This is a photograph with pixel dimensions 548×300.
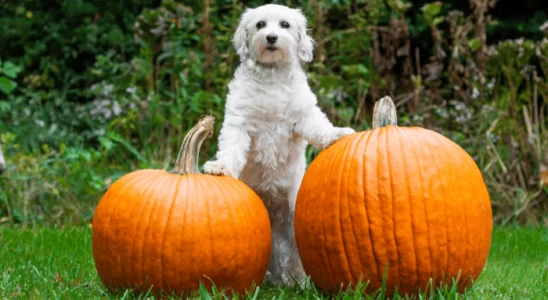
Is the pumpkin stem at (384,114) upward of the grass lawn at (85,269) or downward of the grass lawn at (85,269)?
upward

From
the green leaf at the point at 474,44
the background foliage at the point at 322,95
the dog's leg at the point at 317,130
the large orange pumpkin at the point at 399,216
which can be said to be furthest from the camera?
the green leaf at the point at 474,44

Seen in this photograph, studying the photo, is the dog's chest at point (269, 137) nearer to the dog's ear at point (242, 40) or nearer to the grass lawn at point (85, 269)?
the dog's ear at point (242, 40)

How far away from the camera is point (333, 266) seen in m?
2.60

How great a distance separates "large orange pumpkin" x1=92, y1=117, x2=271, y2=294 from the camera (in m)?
2.55

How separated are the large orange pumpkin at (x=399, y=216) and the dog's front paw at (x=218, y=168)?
412 mm

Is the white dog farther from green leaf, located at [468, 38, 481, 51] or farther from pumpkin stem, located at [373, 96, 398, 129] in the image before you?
green leaf, located at [468, 38, 481, 51]

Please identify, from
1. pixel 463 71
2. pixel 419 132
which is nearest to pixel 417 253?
pixel 419 132

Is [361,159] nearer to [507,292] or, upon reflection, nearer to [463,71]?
[507,292]

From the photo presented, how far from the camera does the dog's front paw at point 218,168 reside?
9.17 feet

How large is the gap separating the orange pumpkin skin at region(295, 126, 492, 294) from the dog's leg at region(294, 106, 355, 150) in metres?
0.27

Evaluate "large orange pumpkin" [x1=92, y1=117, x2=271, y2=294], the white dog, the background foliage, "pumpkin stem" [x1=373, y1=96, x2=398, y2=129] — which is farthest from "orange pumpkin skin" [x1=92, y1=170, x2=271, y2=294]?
the background foliage

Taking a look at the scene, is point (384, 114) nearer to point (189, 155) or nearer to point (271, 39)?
point (271, 39)

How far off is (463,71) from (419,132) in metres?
3.73

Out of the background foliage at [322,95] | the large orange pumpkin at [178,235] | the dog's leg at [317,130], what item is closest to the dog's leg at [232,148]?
the large orange pumpkin at [178,235]
